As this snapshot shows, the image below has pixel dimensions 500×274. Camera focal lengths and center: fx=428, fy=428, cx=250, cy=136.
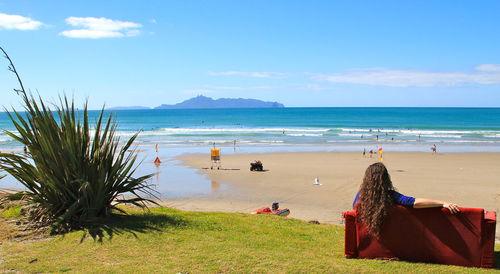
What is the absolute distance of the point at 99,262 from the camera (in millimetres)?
5250

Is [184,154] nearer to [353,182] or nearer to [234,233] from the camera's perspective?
[353,182]

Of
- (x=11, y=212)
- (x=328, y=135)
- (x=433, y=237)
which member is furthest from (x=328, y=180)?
(x=328, y=135)

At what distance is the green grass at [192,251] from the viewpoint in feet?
16.5

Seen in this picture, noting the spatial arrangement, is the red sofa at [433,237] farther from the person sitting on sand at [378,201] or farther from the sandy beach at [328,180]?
the sandy beach at [328,180]

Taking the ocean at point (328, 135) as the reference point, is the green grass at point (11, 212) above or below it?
above

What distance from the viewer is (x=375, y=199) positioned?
5.12m

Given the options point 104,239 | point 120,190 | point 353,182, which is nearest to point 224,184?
point 353,182

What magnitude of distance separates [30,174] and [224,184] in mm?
13101

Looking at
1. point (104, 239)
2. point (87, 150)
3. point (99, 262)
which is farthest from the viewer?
point (87, 150)

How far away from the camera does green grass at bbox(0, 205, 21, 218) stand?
7508 millimetres

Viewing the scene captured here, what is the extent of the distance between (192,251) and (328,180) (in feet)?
52.3

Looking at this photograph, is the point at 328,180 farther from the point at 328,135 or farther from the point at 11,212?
the point at 328,135

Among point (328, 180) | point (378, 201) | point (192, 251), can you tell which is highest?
point (378, 201)

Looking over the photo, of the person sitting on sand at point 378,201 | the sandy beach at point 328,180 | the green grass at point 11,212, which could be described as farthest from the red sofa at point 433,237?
the sandy beach at point 328,180
